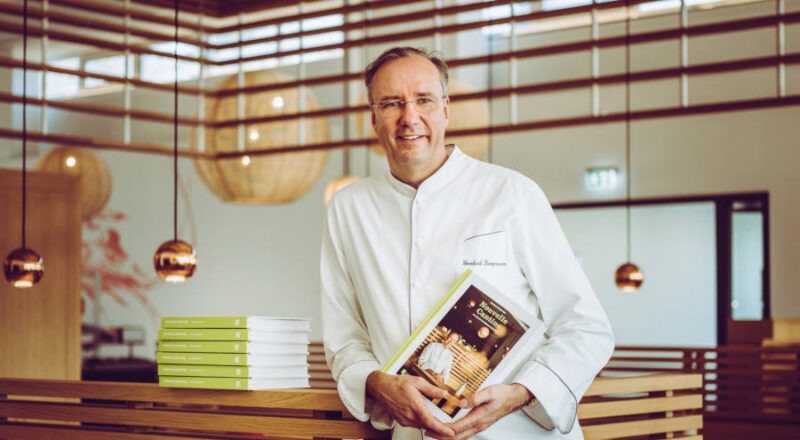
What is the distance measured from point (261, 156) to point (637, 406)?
4.98 metres

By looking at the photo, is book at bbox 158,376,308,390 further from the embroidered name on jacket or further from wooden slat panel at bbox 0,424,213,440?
the embroidered name on jacket

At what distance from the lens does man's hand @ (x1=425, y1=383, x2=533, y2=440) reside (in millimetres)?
2168

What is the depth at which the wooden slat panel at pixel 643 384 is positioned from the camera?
3.12 m

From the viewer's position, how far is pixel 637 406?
326 centimetres

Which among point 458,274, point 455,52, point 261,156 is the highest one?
point 455,52

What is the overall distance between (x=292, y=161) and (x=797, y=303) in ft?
21.4

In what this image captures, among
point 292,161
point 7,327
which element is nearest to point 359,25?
point 292,161

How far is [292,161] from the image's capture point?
7.98 m

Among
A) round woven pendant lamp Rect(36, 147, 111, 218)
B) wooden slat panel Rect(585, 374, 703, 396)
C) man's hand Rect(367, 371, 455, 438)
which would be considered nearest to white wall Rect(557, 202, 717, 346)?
round woven pendant lamp Rect(36, 147, 111, 218)

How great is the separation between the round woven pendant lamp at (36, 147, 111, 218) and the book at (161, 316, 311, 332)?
7.54 meters

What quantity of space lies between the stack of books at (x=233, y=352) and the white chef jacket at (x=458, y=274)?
0.37m

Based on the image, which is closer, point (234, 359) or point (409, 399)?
point (409, 399)

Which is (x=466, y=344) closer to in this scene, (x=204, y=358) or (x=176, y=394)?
(x=204, y=358)

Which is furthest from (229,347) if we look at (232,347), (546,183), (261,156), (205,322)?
(546,183)
